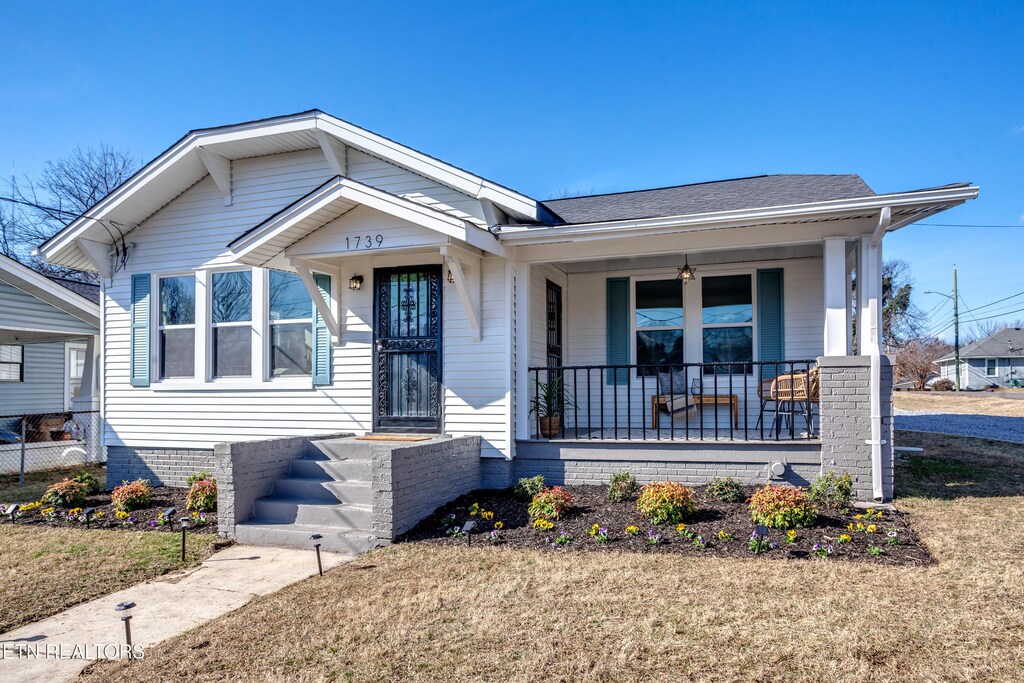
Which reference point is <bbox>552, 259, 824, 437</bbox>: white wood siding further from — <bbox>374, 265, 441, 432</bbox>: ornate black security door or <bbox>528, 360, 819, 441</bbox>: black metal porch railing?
<bbox>374, 265, 441, 432</bbox>: ornate black security door

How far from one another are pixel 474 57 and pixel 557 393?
9579 mm

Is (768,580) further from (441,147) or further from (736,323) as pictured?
(441,147)

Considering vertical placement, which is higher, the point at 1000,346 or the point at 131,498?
the point at 1000,346

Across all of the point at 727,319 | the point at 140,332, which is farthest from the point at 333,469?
the point at 727,319

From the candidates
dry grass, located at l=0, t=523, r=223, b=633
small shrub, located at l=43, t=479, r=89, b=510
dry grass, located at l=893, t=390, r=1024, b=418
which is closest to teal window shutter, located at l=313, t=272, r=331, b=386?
dry grass, located at l=0, t=523, r=223, b=633

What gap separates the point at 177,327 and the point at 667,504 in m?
7.24

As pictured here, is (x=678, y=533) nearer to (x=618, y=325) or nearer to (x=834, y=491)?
(x=834, y=491)

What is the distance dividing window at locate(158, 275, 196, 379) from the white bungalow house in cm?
4

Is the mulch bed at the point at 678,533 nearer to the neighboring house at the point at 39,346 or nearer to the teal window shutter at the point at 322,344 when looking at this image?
the teal window shutter at the point at 322,344

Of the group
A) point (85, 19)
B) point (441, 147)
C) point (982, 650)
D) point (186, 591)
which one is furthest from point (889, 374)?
point (441, 147)

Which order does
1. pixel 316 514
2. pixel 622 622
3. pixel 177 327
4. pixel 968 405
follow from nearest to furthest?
pixel 622 622 < pixel 316 514 < pixel 177 327 < pixel 968 405

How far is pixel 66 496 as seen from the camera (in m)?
7.53

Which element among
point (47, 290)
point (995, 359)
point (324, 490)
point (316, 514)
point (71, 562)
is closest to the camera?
point (71, 562)

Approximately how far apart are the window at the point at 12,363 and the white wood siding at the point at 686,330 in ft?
45.0
